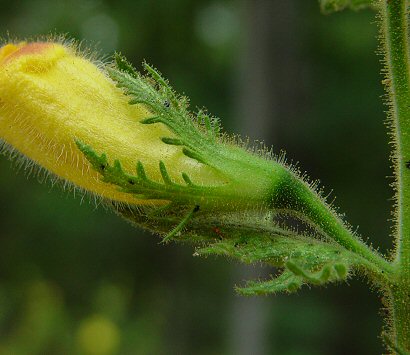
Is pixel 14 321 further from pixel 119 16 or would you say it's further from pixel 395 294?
pixel 395 294

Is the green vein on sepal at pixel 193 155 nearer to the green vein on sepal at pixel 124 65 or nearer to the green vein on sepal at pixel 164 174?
the green vein on sepal at pixel 164 174

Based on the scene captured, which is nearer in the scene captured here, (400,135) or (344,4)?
(400,135)

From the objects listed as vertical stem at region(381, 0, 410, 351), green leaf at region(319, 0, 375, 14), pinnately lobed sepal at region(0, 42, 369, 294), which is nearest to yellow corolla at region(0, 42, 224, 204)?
pinnately lobed sepal at region(0, 42, 369, 294)

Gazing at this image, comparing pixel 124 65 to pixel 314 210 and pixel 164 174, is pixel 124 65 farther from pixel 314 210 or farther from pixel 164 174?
pixel 314 210

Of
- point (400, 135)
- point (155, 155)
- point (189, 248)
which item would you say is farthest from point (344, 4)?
point (189, 248)

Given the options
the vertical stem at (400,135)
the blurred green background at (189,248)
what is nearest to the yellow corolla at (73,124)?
the vertical stem at (400,135)

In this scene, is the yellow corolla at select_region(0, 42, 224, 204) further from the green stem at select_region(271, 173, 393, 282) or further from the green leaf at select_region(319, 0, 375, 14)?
the green leaf at select_region(319, 0, 375, 14)

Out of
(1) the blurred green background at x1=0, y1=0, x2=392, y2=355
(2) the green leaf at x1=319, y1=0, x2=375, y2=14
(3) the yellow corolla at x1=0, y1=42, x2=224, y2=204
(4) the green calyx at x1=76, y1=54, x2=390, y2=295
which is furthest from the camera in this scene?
(1) the blurred green background at x1=0, y1=0, x2=392, y2=355
